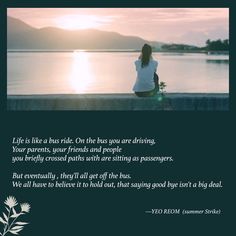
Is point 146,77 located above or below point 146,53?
below

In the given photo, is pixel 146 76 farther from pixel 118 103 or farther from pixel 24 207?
pixel 24 207

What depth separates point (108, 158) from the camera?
7.84 meters

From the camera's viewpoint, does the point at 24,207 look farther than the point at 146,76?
No

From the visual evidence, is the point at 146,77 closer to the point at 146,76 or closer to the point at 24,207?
the point at 146,76

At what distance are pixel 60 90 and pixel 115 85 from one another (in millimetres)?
2342

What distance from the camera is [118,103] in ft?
26.9

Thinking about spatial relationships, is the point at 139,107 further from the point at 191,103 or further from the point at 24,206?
the point at 24,206

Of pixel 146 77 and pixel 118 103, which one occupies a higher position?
pixel 146 77

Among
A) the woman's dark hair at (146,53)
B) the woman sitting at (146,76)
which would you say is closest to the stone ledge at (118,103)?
the woman sitting at (146,76)

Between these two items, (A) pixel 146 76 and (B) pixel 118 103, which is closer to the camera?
(B) pixel 118 103

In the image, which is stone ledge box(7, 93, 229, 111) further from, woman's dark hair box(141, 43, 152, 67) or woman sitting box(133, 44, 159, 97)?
woman's dark hair box(141, 43, 152, 67)

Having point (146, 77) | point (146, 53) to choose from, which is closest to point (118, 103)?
point (146, 77)

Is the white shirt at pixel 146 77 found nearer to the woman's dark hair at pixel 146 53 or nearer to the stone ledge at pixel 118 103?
the woman's dark hair at pixel 146 53

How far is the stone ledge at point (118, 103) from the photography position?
26.9 feet
